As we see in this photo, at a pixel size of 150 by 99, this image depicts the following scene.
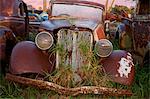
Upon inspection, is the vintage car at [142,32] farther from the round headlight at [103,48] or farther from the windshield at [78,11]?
the round headlight at [103,48]

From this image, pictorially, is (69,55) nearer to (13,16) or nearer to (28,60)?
(28,60)

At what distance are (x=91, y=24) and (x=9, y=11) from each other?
194 centimetres

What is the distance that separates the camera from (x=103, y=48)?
5.59 meters

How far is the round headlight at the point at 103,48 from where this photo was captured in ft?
18.3

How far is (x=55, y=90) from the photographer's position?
5254mm

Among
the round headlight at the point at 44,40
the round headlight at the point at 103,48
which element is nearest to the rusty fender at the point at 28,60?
the round headlight at the point at 44,40

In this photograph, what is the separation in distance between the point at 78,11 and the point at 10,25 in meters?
1.42

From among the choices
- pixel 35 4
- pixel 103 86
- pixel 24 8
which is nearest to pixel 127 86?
pixel 103 86

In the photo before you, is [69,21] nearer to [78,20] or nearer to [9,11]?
[78,20]

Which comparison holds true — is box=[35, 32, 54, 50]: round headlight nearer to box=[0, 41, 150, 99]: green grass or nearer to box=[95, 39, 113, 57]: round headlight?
box=[0, 41, 150, 99]: green grass

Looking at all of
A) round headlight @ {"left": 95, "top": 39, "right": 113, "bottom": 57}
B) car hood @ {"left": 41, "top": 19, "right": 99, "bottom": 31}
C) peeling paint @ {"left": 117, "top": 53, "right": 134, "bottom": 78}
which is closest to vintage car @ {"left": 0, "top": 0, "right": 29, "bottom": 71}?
car hood @ {"left": 41, "top": 19, "right": 99, "bottom": 31}

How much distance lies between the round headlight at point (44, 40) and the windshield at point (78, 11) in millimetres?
1508

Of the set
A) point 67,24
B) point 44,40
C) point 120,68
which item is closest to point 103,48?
point 120,68

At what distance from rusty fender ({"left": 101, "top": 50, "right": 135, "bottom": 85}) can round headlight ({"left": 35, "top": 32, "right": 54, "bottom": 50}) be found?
0.90 m
